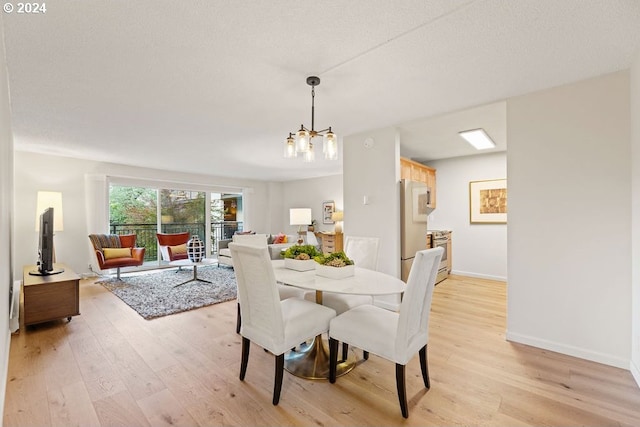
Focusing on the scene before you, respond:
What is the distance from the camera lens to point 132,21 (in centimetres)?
159

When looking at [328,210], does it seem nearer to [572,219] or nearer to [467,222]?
[467,222]

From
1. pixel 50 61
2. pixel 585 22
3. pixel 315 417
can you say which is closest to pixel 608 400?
pixel 315 417

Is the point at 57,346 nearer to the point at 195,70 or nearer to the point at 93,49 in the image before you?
the point at 93,49

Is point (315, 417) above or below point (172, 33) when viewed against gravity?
below

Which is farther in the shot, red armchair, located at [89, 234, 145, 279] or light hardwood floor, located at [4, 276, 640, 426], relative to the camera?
red armchair, located at [89, 234, 145, 279]

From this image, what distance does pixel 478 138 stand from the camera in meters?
3.90

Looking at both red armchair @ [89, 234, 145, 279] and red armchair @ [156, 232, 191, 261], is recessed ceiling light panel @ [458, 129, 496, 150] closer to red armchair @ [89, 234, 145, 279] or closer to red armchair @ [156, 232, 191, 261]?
red armchair @ [156, 232, 191, 261]

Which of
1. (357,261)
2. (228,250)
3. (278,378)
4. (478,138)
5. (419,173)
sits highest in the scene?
(478,138)

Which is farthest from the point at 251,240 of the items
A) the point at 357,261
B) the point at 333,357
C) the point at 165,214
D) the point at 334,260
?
the point at 165,214

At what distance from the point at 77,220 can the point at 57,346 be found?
350 cm

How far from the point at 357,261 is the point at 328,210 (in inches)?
175

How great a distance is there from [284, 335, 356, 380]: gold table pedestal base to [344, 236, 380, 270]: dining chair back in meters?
0.82

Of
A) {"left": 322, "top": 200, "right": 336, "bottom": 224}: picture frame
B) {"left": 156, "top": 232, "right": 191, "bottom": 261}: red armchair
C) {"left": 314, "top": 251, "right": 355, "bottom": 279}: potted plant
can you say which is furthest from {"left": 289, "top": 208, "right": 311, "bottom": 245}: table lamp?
{"left": 314, "top": 251, "right": 355, "bottom": 279}: potted plant

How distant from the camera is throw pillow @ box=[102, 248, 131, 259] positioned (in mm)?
4775
